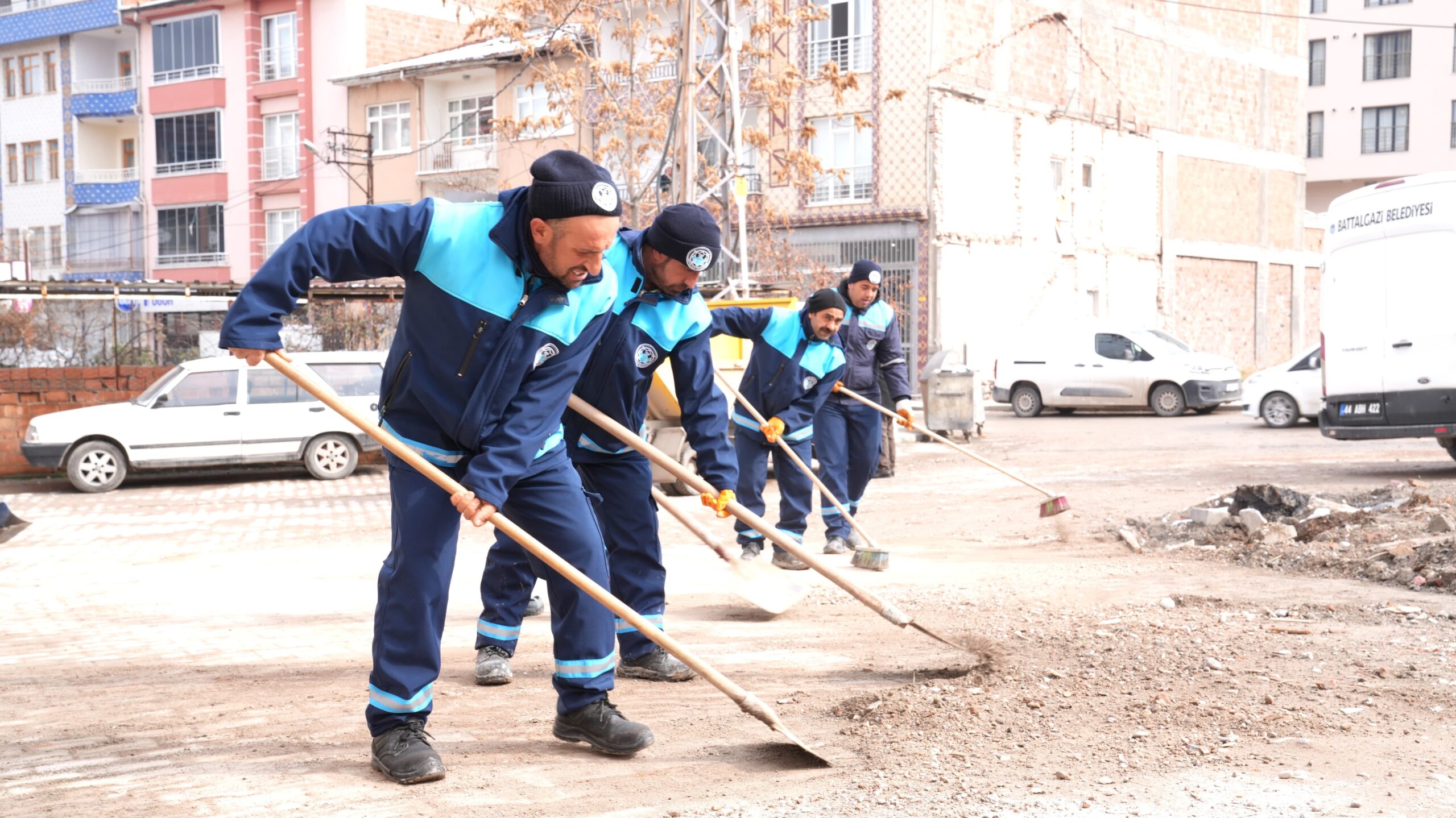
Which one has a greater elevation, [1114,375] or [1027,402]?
[1114,375]

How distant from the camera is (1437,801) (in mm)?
3777

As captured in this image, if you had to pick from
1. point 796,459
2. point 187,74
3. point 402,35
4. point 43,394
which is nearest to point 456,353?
point 796,459

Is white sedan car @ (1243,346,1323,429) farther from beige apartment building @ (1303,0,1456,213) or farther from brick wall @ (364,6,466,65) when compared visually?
beige apartment building @ (1303,0,1456,213)

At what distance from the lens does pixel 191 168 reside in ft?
133

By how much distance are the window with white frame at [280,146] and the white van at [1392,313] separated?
31566 millimetres

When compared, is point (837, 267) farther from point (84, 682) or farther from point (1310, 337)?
point (84, 682)

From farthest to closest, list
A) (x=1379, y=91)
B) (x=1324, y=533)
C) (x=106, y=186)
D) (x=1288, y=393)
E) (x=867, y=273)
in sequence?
(x=1379, y=91) → (x=106, y=186) → (x=1288, y=393) → (x=867, y=273) → (x=1324, y=533)

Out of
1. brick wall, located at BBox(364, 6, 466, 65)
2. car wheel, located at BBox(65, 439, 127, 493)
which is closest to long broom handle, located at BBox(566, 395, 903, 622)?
car wheel, located at BBox(65, 439, 127, 493)

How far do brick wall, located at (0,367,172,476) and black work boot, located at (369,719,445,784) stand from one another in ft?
43.7

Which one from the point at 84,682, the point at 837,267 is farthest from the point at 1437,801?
the point at 837,267

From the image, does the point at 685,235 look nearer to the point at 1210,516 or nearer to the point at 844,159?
the point at 1210,516

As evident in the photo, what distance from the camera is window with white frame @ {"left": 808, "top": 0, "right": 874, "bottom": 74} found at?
1138 inches

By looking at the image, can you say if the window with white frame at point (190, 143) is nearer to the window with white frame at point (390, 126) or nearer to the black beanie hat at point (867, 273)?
the window with white frame at point (390, 126)

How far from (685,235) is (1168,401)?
19.0 metres
